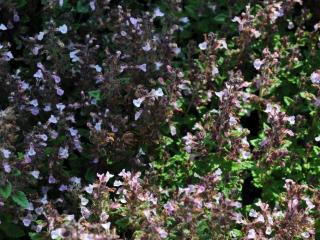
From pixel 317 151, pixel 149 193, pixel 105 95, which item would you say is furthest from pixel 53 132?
pixel 317 151

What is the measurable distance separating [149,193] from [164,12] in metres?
1.86

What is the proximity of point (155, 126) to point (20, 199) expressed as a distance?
1062 millimetres

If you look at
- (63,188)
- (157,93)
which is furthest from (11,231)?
(157,93)

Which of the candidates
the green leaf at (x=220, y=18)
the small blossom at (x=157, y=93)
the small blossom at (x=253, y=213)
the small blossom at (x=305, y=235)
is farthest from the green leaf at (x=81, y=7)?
the small blossom at (x=305, y=235)

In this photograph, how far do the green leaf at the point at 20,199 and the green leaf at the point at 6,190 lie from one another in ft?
0.31

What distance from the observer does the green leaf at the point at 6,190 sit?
364 cm

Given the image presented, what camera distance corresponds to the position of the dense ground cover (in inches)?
151

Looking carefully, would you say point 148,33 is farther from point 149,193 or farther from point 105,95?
point 149,193

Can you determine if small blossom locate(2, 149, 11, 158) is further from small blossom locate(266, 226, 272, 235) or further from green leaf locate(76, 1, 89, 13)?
green leaf locate(76, 1, 89, 13)

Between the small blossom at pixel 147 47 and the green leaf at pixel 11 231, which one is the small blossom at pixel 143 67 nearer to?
the small blossom at pixel 147 47

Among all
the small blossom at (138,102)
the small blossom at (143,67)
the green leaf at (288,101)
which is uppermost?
the small blossom at (143,67)

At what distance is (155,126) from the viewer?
4.41m

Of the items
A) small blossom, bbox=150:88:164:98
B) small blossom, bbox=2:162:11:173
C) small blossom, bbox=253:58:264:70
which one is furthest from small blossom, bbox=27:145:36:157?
small blossom, bbox=253:58:264:70

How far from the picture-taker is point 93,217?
390 centimetres
